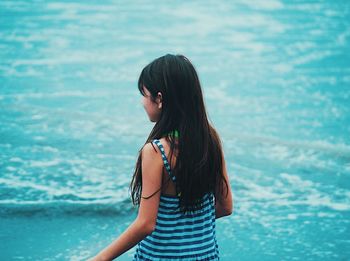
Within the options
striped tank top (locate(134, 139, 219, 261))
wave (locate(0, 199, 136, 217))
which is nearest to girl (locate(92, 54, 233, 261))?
striped tank top (locate(134, 139, 219, 261))

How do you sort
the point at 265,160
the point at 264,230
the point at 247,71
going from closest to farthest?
the point at 264,230
the point at 265,160
the point at 247,71

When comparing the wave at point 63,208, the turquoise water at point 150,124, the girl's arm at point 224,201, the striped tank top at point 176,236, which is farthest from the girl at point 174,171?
the wave at point 63,208

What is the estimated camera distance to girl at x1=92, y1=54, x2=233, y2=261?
2.40m

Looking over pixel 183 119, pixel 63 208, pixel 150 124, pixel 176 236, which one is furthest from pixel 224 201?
pixel 150 124

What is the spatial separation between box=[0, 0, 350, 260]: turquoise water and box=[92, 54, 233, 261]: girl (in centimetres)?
165

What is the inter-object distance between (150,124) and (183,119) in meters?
4.19

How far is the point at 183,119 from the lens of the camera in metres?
2.46

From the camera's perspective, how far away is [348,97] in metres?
7.60

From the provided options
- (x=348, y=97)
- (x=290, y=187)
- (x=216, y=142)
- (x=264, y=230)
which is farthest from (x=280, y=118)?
(x=216, y=142)

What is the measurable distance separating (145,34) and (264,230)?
6.23m

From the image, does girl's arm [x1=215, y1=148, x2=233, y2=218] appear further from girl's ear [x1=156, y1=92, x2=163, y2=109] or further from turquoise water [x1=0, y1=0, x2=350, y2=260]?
turquoise water [x1=0, y1=0, x2=350, y2=260]

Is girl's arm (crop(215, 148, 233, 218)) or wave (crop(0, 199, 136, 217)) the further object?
wave (crop(0, 199, 136, 217))

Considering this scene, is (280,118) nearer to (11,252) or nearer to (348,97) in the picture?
(348,97)

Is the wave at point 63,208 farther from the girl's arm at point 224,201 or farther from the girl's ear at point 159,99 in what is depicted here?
the girl's ear at point 159,99
